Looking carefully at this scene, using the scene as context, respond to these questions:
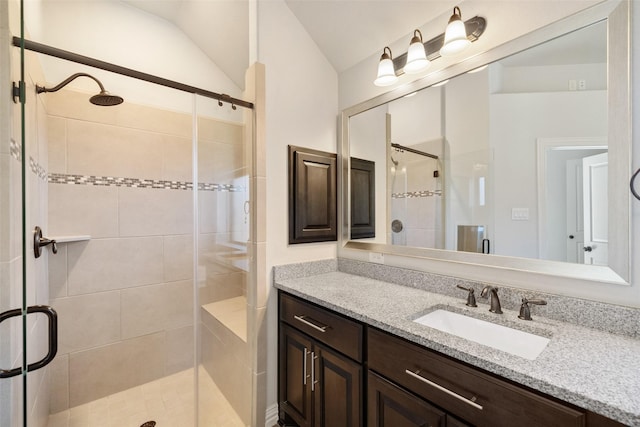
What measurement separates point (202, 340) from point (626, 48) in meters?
2.57

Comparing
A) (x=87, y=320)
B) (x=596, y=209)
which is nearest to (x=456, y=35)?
(x=596, y=209)

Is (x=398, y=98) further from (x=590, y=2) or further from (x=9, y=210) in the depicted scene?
(x=9, y=210)

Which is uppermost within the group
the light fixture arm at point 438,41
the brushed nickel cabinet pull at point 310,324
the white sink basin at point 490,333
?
the light fixture arm at point 438,41

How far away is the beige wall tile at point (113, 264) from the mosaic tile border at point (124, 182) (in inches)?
16.3

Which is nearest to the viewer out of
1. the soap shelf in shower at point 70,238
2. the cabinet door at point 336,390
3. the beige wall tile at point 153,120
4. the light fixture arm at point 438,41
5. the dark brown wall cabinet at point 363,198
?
the cabinet door at point 336,390

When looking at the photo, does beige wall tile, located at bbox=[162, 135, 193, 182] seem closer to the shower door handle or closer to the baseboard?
the shower door handle

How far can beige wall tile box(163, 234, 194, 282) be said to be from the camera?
7.45ft

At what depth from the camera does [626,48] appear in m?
1.00

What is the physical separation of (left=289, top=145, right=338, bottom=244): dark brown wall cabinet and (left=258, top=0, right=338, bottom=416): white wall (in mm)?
53

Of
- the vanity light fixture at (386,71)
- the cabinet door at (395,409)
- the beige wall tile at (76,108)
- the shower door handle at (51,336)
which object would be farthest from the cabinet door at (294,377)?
the beige wall tile at (76,108)

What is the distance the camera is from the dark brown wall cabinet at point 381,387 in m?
0.78

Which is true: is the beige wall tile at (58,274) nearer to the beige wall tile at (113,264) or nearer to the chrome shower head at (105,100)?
the beige wall tile at (113,264)

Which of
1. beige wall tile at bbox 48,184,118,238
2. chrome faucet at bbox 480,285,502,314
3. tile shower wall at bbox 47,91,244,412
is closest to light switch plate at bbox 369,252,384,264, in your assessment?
chrome faucet at bbox 480,285,502,314

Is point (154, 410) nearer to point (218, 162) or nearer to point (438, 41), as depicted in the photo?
point (218, 162)
